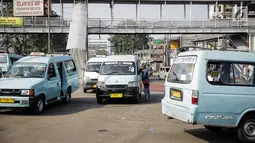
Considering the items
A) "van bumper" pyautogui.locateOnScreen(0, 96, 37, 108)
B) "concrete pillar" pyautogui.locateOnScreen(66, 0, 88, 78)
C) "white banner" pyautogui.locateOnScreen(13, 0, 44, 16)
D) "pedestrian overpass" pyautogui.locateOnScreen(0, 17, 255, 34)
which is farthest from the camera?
"white banner" pyautogui.locateOnScreen(13, 0, 44, 16)

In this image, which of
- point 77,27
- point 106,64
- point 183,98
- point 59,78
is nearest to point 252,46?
point 77,27

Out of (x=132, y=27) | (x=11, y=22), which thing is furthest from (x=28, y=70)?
(x=11, y=22)

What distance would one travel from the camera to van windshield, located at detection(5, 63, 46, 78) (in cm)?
1080

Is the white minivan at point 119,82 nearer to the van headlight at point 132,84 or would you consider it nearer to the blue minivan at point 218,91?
the van headlight at point 132,84

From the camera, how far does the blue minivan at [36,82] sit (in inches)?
377

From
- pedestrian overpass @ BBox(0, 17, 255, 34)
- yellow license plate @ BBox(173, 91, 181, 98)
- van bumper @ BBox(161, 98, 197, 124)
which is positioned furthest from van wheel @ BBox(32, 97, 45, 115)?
pedestrian overpass @ BBox(0, 17, 255, 34)

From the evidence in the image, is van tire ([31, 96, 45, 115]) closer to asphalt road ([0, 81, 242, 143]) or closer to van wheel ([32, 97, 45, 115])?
van wheel ([32, 97, 45, 115])

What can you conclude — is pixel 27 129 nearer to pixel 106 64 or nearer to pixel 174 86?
pixel 174 86

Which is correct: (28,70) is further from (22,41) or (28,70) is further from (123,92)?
(22,41)

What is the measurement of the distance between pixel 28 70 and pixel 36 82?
115 cm

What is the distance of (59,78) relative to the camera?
12.0 meters

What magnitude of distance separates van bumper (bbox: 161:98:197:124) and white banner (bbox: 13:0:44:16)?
33.6 meters

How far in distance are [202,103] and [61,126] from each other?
12.9 ft

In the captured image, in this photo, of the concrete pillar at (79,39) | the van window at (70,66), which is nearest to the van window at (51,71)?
the van window at (70,66)
